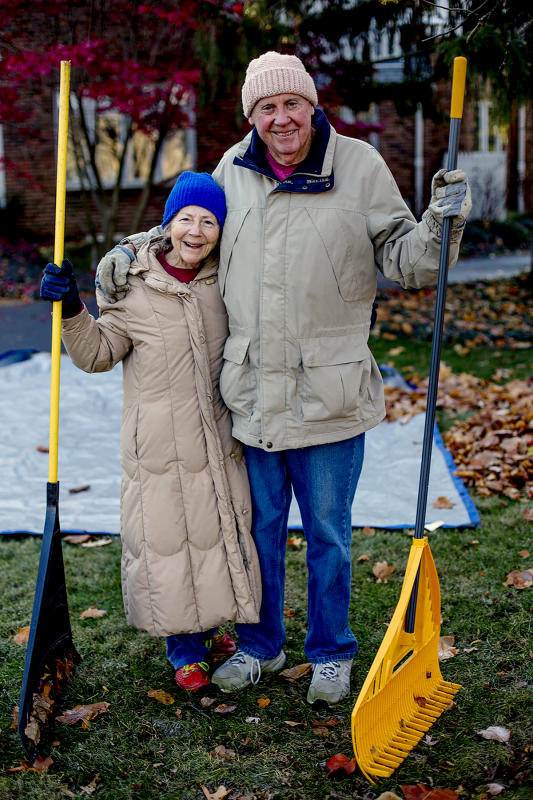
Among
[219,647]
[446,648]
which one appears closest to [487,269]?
[446,648]

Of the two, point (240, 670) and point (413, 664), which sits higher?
point (413, 664)

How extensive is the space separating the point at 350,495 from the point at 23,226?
43.9 feet

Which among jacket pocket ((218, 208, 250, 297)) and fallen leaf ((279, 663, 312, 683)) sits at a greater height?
jacket pocket ((218, 208, 250, 297))

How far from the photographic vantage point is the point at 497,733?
9.10 feet

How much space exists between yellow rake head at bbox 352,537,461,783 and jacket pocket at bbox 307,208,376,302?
2.94ft

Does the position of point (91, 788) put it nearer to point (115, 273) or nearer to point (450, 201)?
point (115, 273)

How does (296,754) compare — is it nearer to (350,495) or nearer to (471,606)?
(350,495)

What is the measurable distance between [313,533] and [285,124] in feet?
4.57

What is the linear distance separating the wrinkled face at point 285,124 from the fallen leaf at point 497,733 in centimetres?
196

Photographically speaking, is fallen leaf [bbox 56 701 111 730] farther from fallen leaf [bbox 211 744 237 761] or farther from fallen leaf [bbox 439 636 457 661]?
fallen leaf [bbox 439 636 457 661]

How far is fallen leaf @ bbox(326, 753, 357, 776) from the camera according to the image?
8.71ft

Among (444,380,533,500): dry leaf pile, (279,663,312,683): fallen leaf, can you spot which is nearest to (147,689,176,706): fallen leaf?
(279,663,312,683): fallen leaf

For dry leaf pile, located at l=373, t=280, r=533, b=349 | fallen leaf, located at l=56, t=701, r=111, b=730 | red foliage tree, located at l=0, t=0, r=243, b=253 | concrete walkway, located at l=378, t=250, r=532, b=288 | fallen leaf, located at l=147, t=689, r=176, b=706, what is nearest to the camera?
fallen leaf, located at l=56, t=701, r=111, b=730

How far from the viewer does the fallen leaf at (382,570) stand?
4059 mm
